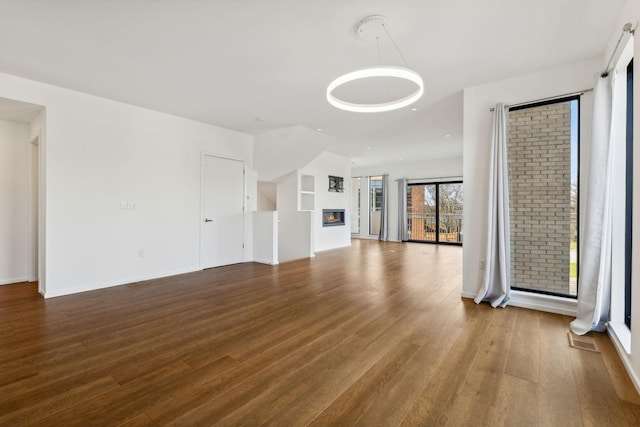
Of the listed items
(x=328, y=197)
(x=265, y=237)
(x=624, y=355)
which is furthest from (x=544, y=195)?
(x=328, y=197)

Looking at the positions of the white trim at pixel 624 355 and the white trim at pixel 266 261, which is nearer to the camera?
the white trim at pixel 624 355

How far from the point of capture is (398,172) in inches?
410

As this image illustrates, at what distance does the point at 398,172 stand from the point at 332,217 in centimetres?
338

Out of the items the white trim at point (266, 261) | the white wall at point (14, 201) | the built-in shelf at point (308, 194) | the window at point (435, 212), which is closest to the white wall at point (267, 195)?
the built-in shelf at point (308, 194)

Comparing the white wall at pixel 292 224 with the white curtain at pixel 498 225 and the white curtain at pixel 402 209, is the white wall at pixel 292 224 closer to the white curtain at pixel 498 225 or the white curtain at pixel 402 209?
the white curtain at pixel 498 225

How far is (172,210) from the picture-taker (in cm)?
506

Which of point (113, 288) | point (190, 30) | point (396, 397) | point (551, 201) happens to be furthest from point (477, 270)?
point (113, 288)

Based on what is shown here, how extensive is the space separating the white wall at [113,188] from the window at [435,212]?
722 cm

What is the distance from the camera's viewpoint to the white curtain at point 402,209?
1020 cm

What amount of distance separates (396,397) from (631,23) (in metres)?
3.15

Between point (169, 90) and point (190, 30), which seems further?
point (169, 90)

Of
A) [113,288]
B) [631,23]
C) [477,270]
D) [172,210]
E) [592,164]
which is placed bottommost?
[113,288]

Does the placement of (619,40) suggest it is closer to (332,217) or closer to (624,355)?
(624,355)

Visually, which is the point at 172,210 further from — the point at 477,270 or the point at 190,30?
the point at 477,270
